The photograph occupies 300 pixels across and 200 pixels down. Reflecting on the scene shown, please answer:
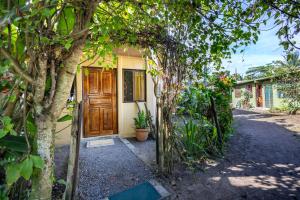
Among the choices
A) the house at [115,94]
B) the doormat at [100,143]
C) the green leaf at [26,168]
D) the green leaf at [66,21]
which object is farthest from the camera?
the house at [115,94]

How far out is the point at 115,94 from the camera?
616 cm

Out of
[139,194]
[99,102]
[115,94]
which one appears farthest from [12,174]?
Answer: [115,94]

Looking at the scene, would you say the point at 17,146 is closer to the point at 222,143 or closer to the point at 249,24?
the point at 249,24

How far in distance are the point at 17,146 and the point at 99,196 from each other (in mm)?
1827

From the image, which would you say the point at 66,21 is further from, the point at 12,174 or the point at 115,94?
the point at 115,94

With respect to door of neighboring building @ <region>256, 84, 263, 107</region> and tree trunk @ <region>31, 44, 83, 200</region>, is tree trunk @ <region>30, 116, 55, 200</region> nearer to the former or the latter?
tree trunk @ <region>31, 44, 83, 200</region>

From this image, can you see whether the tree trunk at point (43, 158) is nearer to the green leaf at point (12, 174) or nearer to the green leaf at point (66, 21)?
the green leaf at point (12, 174)

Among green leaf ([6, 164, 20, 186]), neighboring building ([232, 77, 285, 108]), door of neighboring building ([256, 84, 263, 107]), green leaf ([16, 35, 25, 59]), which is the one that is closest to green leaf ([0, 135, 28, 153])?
green leaf ([6, 164, 20, 186])

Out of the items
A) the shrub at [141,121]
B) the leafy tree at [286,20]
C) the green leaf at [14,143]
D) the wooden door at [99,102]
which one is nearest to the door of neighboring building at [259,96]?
the shrub at [141,121]

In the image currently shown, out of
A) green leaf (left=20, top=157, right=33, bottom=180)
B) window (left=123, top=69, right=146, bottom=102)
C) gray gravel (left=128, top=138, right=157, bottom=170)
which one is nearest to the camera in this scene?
green leaf (left=20, top=157, right=33, bottom=180)

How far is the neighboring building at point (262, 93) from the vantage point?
1477cm

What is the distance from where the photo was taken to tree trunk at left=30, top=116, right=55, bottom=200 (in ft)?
4.66

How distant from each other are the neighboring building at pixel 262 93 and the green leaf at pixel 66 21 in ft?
A: 49.0

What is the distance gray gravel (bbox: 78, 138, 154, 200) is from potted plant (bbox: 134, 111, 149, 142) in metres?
1.07
